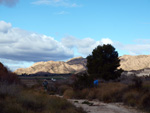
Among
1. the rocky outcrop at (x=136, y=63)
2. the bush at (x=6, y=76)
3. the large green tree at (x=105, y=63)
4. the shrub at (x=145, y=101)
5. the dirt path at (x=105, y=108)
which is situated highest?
the rocky outcrop at (x=136, y=63)

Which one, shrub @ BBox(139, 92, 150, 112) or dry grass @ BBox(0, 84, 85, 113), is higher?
dry grass @ BBox(0, 84, 85, 113)

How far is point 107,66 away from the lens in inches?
1866

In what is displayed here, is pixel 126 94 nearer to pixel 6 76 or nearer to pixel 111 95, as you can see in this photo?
pixel 111 95

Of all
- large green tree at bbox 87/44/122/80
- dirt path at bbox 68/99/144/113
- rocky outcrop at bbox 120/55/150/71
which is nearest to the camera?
dirt path at bbox 68/99/144/113

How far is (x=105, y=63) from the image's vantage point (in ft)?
161

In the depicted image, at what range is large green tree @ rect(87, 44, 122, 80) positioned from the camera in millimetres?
48281

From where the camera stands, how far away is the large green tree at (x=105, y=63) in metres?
48.3

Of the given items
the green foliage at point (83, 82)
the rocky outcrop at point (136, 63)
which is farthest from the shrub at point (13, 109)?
the rocky outcrop at point (136, 63)

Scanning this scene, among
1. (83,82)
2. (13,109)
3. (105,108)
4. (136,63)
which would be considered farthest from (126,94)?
(136,63)

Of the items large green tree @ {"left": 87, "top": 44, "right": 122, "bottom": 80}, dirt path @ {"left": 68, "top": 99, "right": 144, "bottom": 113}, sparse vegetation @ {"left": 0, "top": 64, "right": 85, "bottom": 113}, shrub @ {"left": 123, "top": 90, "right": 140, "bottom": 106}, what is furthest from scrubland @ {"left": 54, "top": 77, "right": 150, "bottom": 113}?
large green tree @ {"left": 87, "top": 44, "right": 122, "bottom": 80}

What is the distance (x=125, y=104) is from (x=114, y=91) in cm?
400

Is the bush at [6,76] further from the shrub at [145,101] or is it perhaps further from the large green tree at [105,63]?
the large green tree at [105,63]

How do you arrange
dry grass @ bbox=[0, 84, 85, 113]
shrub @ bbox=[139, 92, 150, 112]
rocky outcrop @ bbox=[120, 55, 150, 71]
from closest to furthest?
dry grass @ bbox=[0, 84, 85, 113] → shrub @ bbox=[139, 92, 150, 112] → rocky outcrop @ bbox=[120, 55, 150, 71]

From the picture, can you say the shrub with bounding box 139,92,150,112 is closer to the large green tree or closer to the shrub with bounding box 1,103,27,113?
the shrub with bounding box 1,103,27,113
